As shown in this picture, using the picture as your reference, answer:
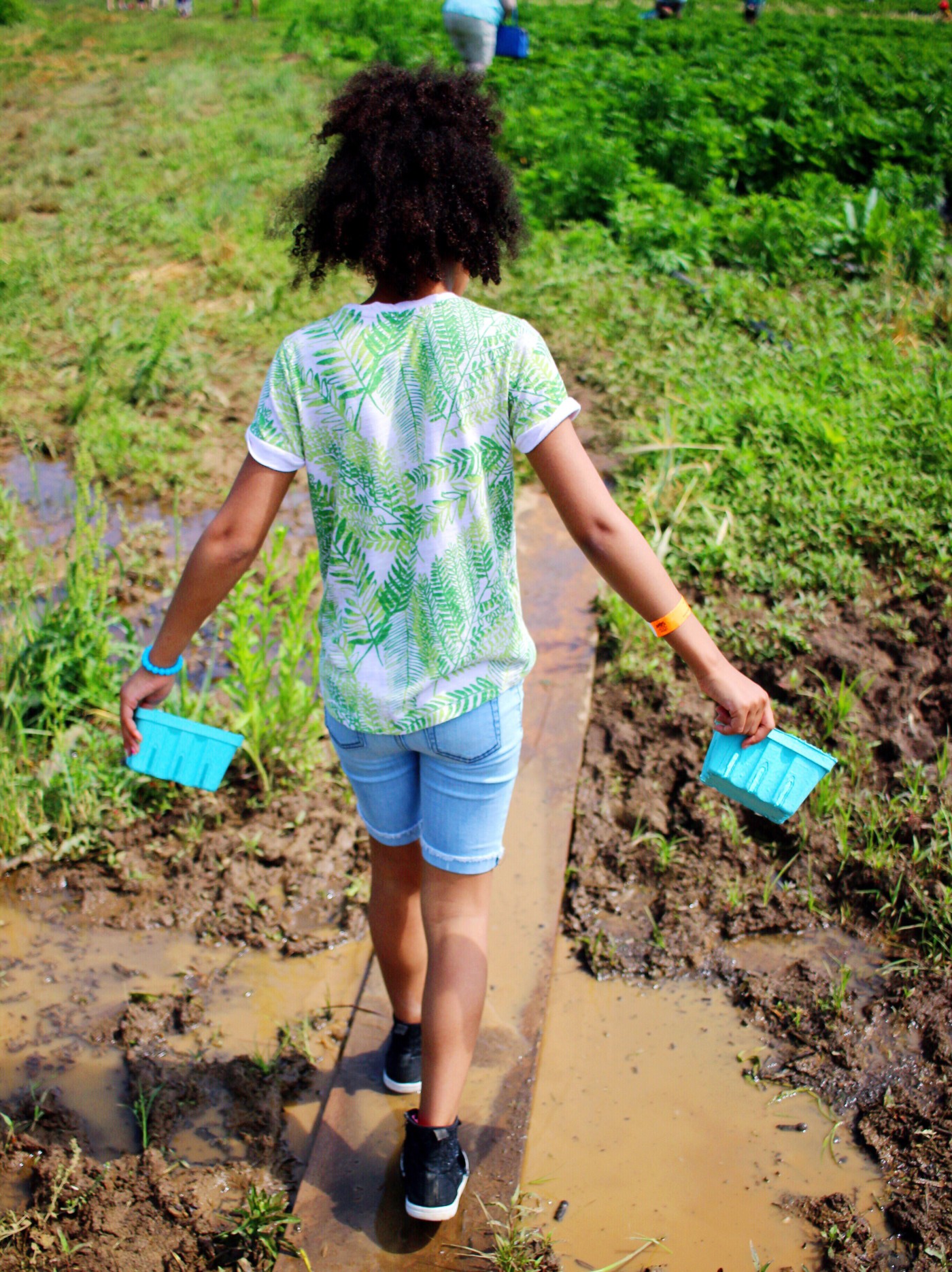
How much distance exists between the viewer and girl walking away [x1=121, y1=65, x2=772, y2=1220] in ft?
→ 4.71

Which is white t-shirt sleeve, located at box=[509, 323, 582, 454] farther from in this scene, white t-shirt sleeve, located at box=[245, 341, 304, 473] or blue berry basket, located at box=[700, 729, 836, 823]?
blue berry basket, located at box=[700, 729, 836, 823]

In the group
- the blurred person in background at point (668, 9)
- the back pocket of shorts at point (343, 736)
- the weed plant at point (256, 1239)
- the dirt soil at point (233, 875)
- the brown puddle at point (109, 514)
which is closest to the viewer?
the back pocket of shorts at point (343, 736)

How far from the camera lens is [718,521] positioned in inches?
143

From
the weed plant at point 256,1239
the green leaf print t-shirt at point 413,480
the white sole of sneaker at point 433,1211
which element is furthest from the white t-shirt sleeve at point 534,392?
the weed plant at point 256,1239

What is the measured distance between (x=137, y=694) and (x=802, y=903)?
1.67 meters

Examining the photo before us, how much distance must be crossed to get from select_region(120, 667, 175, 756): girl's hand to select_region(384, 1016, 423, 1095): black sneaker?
0.80m

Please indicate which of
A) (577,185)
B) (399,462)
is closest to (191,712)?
(399,462)

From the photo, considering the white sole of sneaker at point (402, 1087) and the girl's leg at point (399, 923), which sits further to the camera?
the white sole of sneaker at point (402, 1087)

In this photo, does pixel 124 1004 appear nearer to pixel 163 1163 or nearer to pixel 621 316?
pixel 163 1163

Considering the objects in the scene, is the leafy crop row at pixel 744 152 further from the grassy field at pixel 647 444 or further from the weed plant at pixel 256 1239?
the weed plant at pixel 256 1239

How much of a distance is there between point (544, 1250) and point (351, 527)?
1290 mm

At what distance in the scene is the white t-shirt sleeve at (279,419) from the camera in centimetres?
146

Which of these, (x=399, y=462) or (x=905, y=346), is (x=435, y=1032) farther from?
(x=905, y=346)

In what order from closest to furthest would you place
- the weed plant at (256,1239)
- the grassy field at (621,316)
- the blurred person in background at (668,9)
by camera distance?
the weed plant at (256,1239)
the grassy field at (621,316)
the blurred person in background at (668,9)
